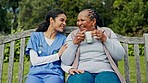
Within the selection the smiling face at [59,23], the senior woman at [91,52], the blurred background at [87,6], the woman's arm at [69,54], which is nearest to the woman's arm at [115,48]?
the senior woman at [91,52]

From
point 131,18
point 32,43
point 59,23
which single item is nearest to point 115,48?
point 59,23

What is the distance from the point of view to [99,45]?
4141 millimetres

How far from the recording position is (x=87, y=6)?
2938 centimetres

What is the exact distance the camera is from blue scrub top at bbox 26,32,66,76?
13.8 ft

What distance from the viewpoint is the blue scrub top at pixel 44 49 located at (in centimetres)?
421

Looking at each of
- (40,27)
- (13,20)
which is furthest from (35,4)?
(40,27)

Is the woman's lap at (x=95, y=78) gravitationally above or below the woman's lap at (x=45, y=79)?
above

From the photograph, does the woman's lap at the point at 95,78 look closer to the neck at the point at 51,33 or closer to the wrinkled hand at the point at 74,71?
the wrinkled hand at the point at 74,71

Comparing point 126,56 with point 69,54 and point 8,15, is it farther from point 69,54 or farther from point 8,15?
point 8,15

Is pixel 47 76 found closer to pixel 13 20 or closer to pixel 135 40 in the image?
pixel 135 40

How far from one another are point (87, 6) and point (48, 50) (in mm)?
25265

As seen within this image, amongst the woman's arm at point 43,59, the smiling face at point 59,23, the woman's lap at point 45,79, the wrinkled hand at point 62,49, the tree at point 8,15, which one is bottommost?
the tree at point 8,15

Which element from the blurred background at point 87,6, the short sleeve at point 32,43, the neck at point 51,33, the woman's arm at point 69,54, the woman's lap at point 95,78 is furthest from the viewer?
the blurred background at point 87,6

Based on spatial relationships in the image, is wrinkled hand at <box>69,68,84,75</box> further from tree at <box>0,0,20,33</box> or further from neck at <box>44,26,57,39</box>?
tree at <box>0,0,20,33</box>
